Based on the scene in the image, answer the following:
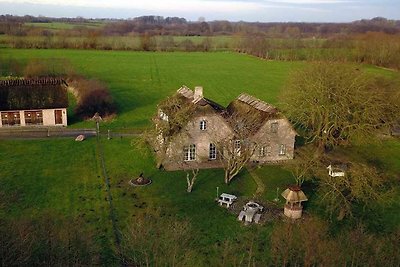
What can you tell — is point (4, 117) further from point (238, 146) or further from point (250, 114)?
point (250, 114)

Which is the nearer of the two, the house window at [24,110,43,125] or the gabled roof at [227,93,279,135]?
the gabled roof at [227,93,279,135]

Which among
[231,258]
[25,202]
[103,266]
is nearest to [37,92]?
→ [25,202]

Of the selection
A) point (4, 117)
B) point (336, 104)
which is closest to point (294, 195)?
point (336, 104)

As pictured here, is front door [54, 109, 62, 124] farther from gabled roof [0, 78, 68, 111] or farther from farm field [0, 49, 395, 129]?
farm field [0, 49, 395, 129]

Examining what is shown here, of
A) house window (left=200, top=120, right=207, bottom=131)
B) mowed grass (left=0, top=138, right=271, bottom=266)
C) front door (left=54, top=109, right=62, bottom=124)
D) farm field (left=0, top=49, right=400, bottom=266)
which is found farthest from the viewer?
front door (left=54, top=109, right=62, bottom=124)

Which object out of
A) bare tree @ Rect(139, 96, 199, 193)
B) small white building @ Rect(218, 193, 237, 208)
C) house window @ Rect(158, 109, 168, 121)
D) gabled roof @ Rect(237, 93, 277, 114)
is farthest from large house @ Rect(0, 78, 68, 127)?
small white building @ Rect(218, 193, 237, 208)

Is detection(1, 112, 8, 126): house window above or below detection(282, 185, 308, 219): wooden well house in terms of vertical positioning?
above

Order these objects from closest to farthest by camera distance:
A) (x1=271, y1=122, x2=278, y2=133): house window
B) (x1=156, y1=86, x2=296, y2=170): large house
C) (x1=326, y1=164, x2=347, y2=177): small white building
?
(x1=326, y1=164, x2=347, y2=177): small white building
(x1=156, y1=86, x2=296, y2=170): large house
(x1=271, y1=122, x2=278, y2=133): house window

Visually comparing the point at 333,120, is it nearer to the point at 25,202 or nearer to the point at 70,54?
the point at 25,202
